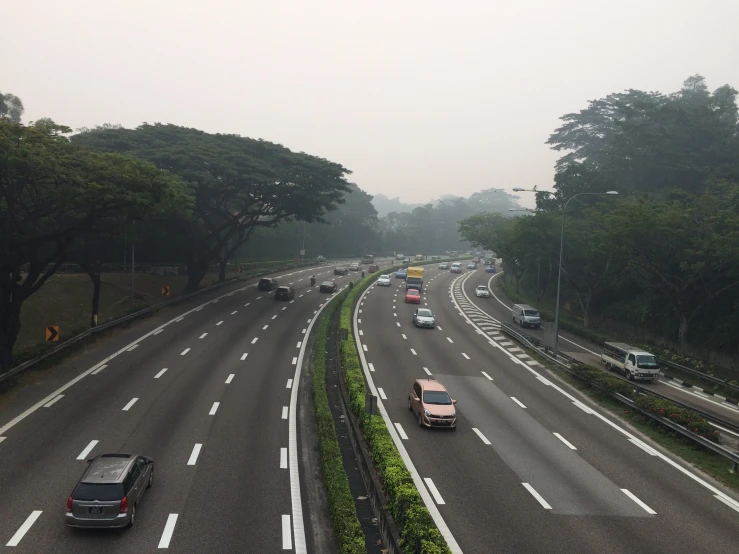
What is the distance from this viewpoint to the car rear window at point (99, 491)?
14.8 m

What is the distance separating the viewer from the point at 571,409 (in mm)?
28969

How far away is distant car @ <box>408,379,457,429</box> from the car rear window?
13.3m

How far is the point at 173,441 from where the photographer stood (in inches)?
858

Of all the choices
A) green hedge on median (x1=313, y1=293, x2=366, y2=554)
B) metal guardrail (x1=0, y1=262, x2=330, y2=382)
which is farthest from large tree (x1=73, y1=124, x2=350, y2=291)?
green hedge on median (x1=313, y1=293, x2=366, y2=554)

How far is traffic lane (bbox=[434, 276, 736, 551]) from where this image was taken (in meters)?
16.9

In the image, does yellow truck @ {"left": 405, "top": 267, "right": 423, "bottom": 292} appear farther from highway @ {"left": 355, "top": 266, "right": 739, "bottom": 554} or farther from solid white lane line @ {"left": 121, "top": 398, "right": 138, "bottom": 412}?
solid white lane line @ {"left": 121, "top": 398, "right": 138, "bottom": 412}

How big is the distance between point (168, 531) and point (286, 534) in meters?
3.20

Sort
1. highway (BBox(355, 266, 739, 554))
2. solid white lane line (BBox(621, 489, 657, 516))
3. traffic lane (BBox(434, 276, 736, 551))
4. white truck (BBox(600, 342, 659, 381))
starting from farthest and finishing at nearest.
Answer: white truck (BBox(600, 342, 659, 381))
solid white lane line (BBox(621, 489, 657, 516))
traffic lane (BBox(434, 276, 736, 551))
highway (BBox(355, 266, 739, 554))

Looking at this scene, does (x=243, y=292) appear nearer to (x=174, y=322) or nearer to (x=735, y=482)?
(x=174, y=322)

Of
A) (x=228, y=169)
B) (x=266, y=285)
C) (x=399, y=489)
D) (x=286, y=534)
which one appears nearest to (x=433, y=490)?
(x=399, y=489)

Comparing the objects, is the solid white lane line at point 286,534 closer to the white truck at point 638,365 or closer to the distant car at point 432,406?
the distant car at point 432,406

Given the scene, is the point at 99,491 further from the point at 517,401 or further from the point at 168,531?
the point at 517,401

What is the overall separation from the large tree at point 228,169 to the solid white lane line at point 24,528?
124ft

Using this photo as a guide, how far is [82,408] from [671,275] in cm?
4328
